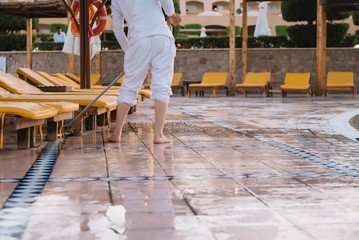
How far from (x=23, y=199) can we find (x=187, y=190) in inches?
37.3

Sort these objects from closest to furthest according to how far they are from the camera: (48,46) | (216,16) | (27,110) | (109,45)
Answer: (27,110) < (109,45) < (48,46) < (216,16)

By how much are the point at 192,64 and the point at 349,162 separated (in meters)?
18.3

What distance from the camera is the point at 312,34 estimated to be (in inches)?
941

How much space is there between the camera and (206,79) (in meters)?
22.1

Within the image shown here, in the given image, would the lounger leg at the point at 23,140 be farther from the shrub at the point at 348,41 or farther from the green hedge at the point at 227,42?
the shrub at the point at 348,41

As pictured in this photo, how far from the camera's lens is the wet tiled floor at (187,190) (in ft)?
10.8

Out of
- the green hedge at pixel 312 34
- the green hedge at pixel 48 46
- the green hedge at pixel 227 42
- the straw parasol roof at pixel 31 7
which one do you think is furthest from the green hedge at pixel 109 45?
the green hedge at pixel 312 34

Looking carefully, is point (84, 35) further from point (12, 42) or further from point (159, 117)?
point (12, 42)

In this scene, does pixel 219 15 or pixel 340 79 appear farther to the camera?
pixel 219 15

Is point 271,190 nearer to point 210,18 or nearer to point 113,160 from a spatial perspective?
point 113,160

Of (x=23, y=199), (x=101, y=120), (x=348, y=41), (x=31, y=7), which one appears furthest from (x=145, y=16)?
(x=348, y=41)

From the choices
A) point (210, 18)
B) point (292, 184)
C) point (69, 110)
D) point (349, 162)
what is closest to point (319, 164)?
point (349, 162)

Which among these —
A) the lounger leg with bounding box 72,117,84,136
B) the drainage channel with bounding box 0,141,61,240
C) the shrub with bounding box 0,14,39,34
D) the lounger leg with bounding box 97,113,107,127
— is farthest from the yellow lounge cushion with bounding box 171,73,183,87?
the drainage channel with bounding box 0,141,61,240

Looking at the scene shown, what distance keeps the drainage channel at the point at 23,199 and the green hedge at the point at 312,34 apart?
18.9 meters
